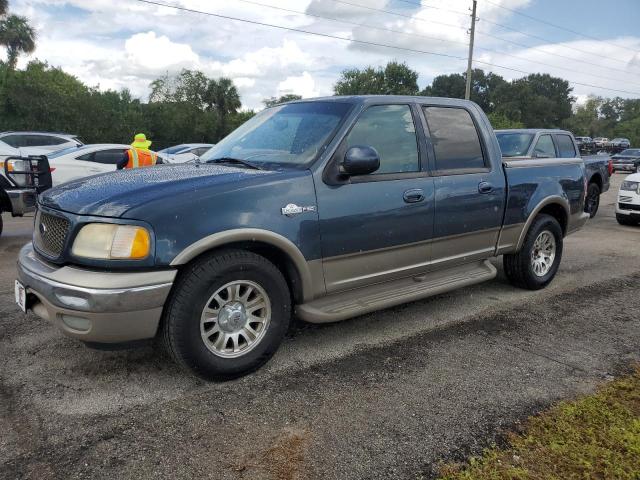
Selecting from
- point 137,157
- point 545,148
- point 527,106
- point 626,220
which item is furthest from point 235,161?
point 527,106

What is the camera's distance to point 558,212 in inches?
226

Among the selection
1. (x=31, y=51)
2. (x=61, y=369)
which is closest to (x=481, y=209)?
(x=61, y=369)

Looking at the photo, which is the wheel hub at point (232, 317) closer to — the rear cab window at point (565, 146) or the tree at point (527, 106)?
the rear cab window at point (565, 146)

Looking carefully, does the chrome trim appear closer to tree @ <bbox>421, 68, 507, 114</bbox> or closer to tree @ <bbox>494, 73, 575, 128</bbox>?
tree @ <bbox>494, 73, 575, 128</bbox>

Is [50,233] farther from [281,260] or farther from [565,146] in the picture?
[565,146]

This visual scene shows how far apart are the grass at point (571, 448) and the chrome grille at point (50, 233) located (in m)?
2.46

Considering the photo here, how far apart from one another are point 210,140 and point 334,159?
42.5 metres

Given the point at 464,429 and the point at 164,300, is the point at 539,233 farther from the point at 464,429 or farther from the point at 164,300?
the point at 164,300

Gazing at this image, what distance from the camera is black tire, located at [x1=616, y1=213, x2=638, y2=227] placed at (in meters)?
10.8

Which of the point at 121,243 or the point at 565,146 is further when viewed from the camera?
the point at 565,146

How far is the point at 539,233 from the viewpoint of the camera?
5371 mm

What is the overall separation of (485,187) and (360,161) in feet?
5.28

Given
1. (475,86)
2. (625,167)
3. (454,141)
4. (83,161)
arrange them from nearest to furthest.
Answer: (454,141)
(83,161)
(625,167)
(475,86)

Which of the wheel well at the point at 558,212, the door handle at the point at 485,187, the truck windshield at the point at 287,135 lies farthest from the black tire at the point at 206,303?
the wheel well at the point at 558,212
